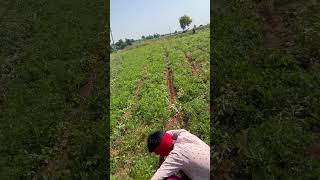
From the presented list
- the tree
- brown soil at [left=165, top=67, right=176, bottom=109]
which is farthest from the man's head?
the tree

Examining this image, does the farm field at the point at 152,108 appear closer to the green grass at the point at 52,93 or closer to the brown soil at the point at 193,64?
the brown soil at the point at 193,64

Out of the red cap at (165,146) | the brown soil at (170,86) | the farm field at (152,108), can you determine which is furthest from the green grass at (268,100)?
the red cap at (165,146)

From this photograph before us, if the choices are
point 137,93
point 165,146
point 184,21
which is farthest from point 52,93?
point 184,21

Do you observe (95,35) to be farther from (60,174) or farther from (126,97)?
(60,174)

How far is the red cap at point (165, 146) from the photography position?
7.76 metres

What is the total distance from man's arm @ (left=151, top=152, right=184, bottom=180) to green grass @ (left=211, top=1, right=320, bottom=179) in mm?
4652

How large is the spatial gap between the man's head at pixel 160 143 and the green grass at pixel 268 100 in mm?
4628

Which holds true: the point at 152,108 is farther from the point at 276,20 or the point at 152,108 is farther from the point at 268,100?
the point at 276,20

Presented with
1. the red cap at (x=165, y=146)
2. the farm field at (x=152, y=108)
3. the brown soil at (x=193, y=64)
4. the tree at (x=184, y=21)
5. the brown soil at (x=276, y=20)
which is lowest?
the farm field at (x=152, y=108)

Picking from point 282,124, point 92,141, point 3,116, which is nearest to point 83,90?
point 3,116

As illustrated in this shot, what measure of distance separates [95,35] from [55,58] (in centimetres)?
585

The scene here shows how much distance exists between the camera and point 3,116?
69.9 ft

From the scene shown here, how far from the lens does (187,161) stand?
303 inches

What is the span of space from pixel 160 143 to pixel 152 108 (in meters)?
11.1
